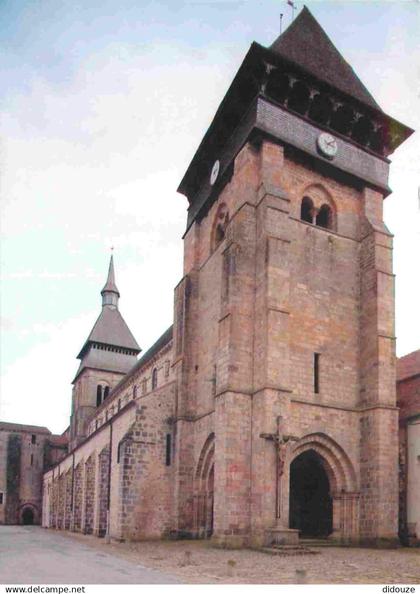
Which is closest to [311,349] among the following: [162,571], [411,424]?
[411,424]

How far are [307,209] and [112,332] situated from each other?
1793 inches

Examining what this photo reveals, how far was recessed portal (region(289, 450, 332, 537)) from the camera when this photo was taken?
28219mm

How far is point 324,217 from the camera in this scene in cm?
2889

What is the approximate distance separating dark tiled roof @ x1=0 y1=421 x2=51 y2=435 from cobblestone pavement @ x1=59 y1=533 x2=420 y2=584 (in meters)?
53.6

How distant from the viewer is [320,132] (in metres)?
28.3

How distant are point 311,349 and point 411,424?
5590 millimetres

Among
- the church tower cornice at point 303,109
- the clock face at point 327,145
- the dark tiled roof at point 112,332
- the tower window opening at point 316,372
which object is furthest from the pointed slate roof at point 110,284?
the tower window opening at point 316,372

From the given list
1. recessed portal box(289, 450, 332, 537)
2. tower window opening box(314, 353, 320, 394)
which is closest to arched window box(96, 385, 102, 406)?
recessed portal box(289, 450, 332, 537)

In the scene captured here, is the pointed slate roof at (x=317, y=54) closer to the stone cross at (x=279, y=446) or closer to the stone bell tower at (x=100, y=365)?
the stone cross at (x=279, y=446)

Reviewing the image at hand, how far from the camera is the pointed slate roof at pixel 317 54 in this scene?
2898cm

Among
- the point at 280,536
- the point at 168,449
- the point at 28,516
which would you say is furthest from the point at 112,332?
the point at 280,536

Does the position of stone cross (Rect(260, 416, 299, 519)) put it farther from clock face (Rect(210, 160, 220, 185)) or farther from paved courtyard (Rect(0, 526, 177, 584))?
clock face (Rect(210, 160, 220, 185))

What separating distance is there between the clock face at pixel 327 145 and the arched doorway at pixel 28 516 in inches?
2237

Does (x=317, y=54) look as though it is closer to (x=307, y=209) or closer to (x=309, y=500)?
(x=307, y=209)
